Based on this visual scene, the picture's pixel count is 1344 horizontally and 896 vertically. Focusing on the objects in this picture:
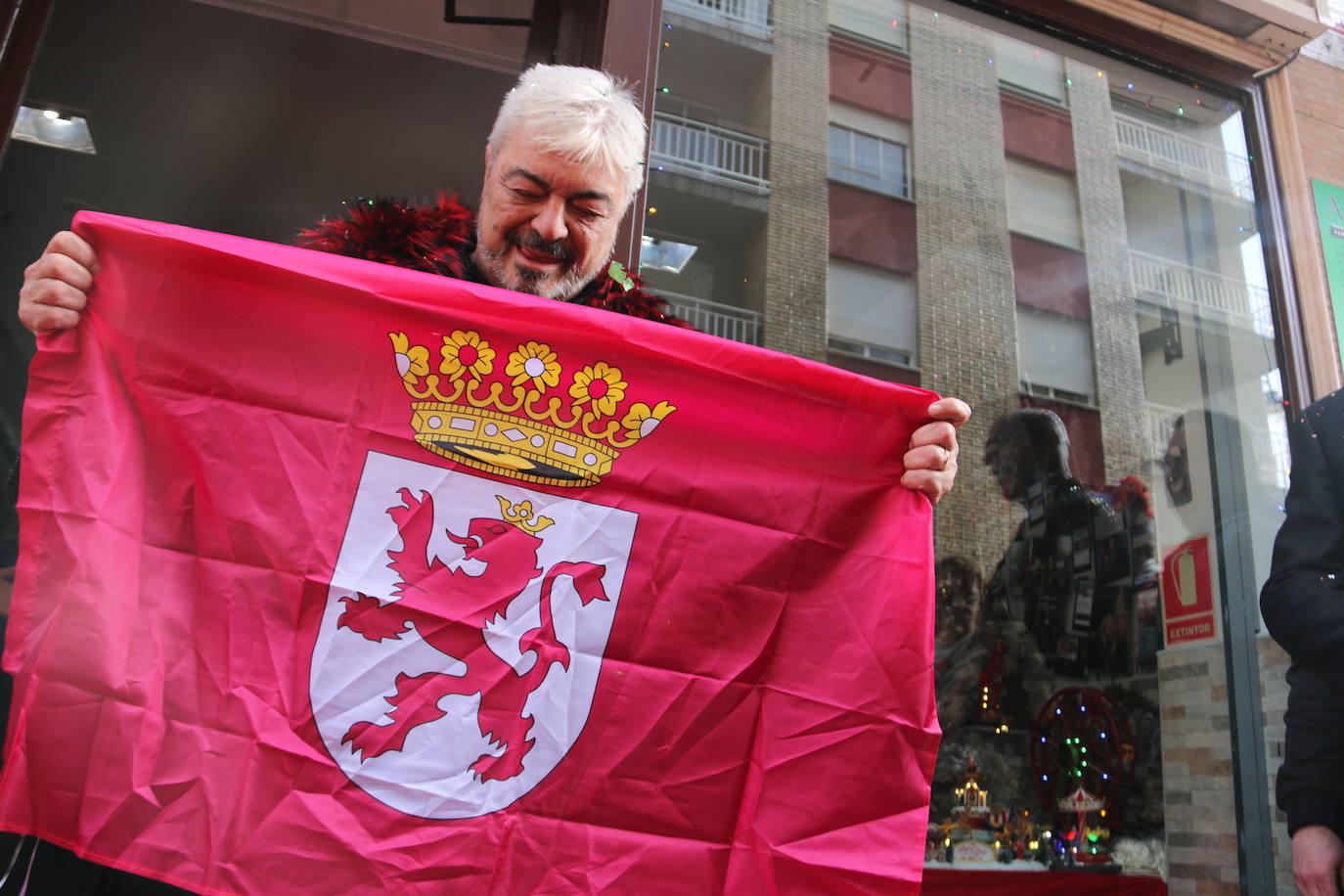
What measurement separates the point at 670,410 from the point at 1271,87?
365cm

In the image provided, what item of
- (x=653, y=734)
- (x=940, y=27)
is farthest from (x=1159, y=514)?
(x=653, y=734)

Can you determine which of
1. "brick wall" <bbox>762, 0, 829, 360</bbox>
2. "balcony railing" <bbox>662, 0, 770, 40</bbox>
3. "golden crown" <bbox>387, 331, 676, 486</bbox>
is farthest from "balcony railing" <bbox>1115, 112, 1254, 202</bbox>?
"golden crown" <bbox>387, 331, 676, 486</bbox>

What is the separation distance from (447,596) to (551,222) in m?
0.82

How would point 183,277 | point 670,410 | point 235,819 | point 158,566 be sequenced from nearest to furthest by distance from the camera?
point 235,819 → point 158,566 → point 183,277 → point 670,410

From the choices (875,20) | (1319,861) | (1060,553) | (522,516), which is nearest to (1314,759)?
(1319,861)

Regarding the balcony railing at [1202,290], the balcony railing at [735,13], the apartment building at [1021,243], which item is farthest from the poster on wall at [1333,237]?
the balcony railing at [735,13]

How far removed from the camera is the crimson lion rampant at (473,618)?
1.48 m

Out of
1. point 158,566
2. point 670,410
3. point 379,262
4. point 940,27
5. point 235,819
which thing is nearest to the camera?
point 235,819

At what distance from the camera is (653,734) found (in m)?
1.54

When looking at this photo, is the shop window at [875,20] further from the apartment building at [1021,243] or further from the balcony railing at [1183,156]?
the balcony railing at [1183,156]

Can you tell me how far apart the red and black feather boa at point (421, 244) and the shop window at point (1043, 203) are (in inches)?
105

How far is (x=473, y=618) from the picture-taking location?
154cm

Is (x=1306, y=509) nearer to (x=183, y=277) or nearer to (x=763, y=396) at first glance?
(x=763, y=396)

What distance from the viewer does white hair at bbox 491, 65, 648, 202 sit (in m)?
1.96
